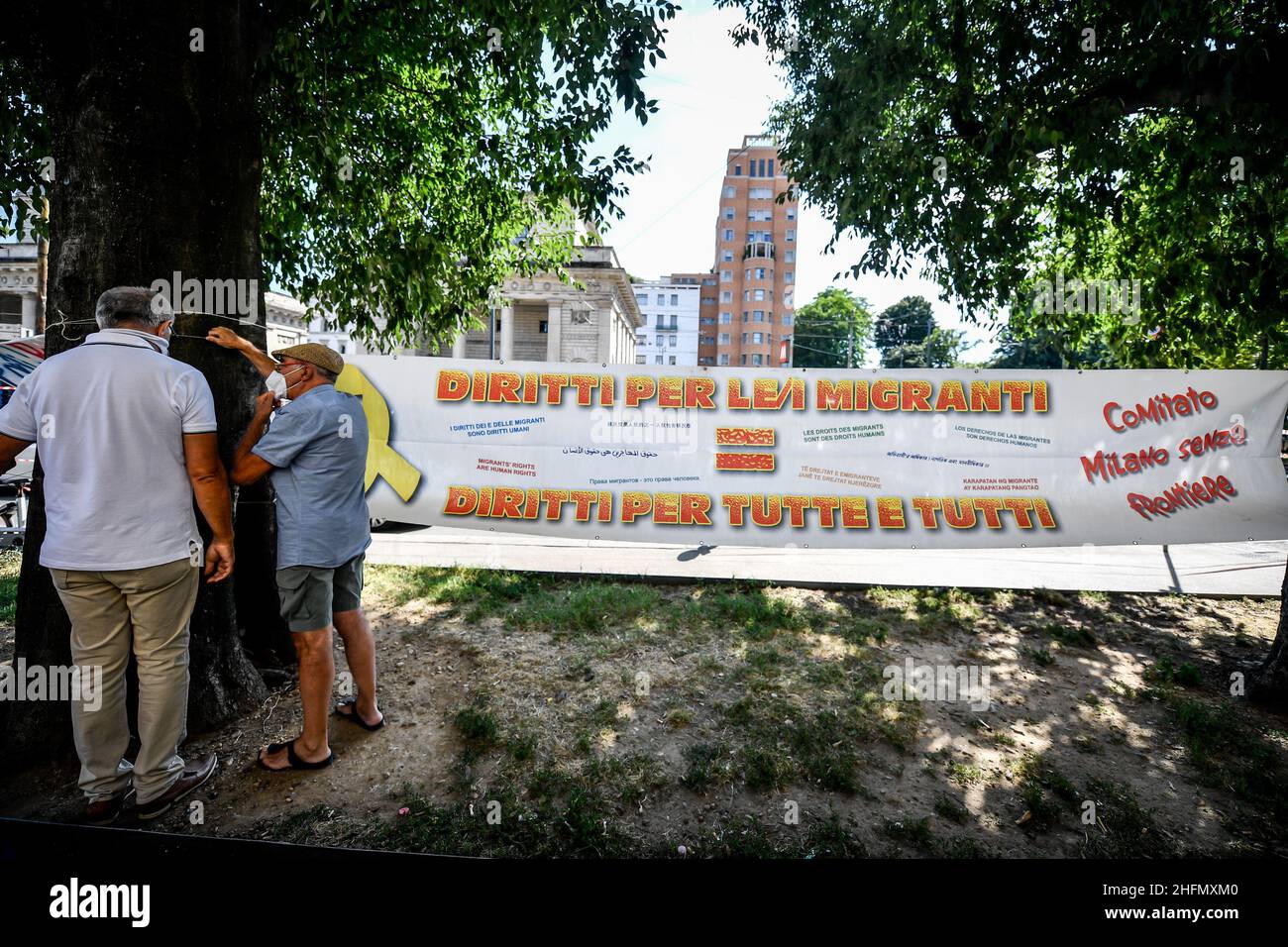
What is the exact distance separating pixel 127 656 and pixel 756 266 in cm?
8168

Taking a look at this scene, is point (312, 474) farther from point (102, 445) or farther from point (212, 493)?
point (102, 445)

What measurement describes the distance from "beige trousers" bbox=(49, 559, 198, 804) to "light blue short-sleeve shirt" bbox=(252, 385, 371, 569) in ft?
1.55

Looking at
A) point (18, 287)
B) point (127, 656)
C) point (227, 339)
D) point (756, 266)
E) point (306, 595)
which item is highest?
point (756, 266)

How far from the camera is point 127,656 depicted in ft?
9.50

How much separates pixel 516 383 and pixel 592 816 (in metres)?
4.73

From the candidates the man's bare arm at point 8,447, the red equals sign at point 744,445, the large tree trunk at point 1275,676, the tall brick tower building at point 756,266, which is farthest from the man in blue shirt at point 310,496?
the tall brick tower building at point 756,266

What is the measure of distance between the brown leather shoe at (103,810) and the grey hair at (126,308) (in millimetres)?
2241

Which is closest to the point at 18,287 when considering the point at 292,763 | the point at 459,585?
the point at 459,585

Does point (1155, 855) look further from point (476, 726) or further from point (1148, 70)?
point (1148, 70)

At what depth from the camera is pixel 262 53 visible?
454 centimetres

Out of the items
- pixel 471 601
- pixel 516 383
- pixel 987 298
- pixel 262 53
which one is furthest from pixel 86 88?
pixel 987 298

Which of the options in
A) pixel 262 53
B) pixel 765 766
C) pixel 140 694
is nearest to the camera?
pixel 140 694

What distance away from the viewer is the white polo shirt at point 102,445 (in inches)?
106

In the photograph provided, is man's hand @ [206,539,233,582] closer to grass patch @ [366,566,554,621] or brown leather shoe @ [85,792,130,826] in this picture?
brown leather shoe @ [85,792,130,826]
